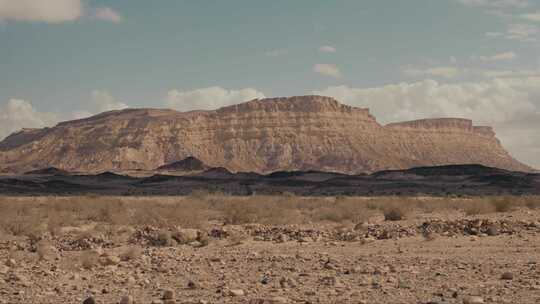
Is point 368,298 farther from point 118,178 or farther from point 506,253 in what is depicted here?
point 118,178

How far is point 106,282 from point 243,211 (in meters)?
12.6

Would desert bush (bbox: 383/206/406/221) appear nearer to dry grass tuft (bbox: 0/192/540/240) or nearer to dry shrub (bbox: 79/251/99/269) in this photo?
dry grass tuft (bbox: 0/192/540/240)

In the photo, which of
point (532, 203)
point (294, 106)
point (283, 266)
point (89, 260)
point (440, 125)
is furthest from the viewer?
point (440, 125)

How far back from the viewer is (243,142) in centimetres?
13600

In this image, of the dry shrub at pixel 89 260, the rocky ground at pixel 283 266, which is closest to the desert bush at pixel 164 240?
the rocky ground at pixel 283 266

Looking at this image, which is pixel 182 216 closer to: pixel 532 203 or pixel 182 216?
pixel 182 216

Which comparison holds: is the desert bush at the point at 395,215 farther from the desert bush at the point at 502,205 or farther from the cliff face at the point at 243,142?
the cliff face at the point at 243,142

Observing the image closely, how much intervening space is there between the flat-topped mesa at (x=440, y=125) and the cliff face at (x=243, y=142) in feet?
8.95

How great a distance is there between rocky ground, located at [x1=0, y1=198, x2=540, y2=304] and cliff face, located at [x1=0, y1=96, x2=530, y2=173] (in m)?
102

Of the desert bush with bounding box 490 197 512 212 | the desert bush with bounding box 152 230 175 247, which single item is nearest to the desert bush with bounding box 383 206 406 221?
the desert bush with bounding box 490 197 512 212

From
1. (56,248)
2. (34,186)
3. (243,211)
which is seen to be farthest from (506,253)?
(34,186)

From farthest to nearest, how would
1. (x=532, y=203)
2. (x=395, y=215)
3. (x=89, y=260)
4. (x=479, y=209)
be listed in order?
(x=532, y=203) → (x=479, y=209) → (x=395, y=215) → (x=89, y=260)

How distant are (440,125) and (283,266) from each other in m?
168

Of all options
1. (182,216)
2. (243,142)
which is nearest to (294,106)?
(243,142)
